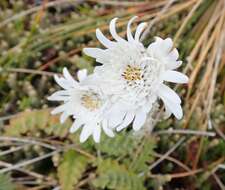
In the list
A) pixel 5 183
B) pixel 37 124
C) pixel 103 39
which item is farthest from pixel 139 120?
pixel 37 124

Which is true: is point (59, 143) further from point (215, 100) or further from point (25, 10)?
point (25, 10)

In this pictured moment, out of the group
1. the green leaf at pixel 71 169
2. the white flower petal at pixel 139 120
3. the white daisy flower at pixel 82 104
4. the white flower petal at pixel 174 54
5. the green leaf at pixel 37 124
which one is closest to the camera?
the white flower petal at pixel 174 54

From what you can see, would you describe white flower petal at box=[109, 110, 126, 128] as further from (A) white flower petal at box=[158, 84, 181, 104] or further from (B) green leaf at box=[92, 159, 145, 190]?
(B) green leaf at box=[92, 159, 145, 190]

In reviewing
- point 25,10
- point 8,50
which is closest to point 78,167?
point 8,50

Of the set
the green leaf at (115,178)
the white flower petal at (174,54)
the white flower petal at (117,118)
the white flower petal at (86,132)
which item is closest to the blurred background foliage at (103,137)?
the green leaf at (115,178)

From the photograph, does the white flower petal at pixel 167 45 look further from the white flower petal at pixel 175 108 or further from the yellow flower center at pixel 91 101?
the yellow flower center at pixel 91 101

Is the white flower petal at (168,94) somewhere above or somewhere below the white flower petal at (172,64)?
below
